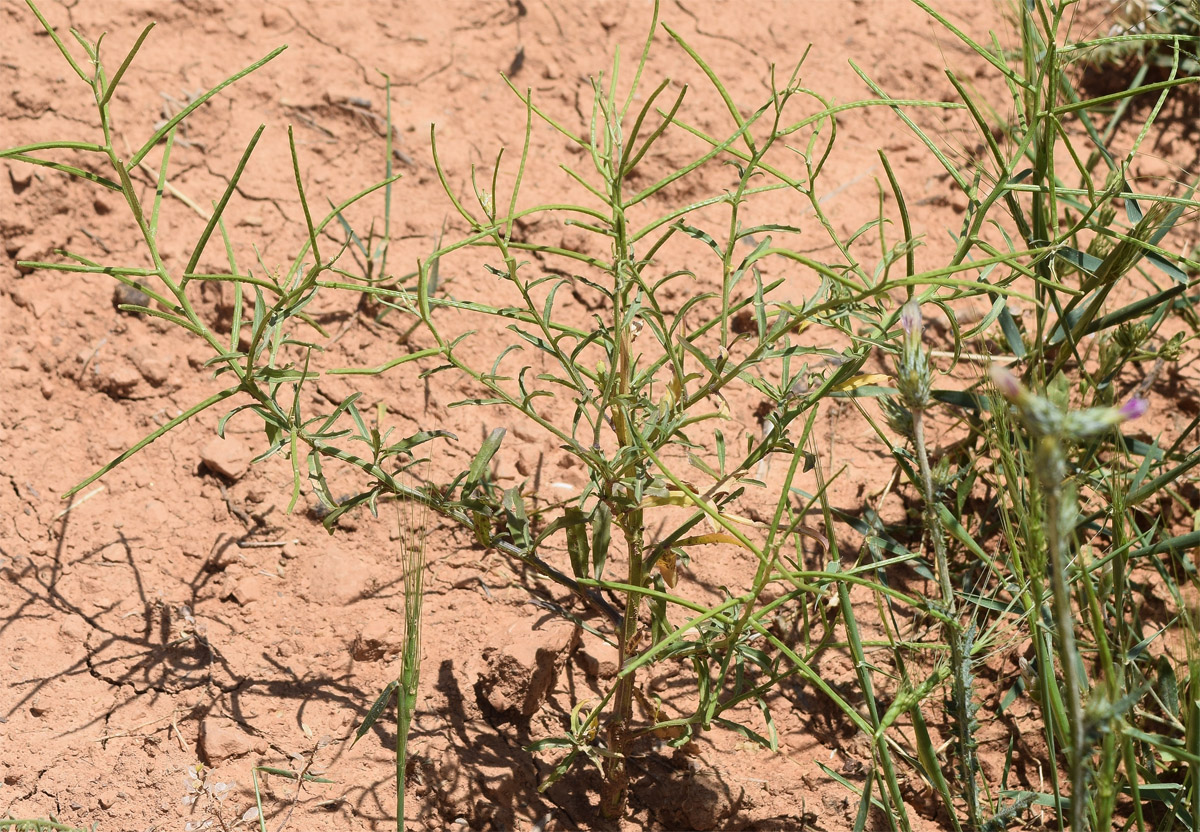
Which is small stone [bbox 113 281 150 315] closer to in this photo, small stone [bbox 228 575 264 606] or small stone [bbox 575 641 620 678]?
small stone [bbox 228 575 264 606]

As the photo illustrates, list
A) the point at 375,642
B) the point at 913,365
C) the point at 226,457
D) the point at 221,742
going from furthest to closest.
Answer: the point at 226,457 → the point at 375,642 → the point at 221,742 → the point at 913,365

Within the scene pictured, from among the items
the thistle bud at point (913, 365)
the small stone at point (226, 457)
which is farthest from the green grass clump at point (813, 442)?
the small stone at point (226, 457)

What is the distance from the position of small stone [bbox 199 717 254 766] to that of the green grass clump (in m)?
0.36

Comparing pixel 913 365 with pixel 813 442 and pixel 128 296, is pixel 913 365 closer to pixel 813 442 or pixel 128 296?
pixel 813 442

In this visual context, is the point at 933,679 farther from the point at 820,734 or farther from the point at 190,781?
the point at 190,781

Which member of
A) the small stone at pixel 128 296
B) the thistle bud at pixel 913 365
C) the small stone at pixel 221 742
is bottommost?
the small stone at pixel 221 742

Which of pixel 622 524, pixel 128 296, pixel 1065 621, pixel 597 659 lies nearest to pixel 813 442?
pixel 622 524

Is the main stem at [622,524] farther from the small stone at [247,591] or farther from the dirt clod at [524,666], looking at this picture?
the small stone at [247,591]

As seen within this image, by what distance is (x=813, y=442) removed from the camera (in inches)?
66.3

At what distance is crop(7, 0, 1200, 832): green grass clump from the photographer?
4.31ft

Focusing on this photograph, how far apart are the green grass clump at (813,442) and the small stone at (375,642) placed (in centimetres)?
27

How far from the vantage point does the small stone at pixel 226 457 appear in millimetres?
1985

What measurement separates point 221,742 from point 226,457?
0.58m

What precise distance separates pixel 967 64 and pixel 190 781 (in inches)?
101
